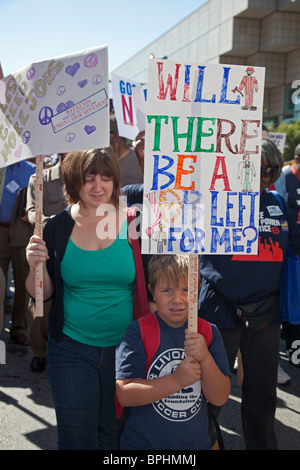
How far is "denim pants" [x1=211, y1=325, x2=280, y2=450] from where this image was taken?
2.54 meters

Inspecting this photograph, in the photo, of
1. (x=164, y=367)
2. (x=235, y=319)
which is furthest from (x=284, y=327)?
(x=164, y=367)

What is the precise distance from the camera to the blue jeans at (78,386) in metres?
2.04

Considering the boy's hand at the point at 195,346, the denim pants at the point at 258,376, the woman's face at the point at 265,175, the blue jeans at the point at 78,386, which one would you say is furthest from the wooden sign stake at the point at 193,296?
the woman's face at the point at 265,175

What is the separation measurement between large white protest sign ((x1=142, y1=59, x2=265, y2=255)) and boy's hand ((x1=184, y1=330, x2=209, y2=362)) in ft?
1.09

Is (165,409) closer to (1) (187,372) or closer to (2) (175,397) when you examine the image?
(2) (175,397)

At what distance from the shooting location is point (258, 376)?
2.57 m

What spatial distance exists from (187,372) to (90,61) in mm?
1321

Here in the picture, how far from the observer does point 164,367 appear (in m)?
1.88

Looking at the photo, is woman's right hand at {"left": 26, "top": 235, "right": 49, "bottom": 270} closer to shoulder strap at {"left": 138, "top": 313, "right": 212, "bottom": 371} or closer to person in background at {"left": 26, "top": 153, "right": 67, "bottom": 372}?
shoulder strap at {"left": 138, "top": 313, "right": 212, "bottom": 371}

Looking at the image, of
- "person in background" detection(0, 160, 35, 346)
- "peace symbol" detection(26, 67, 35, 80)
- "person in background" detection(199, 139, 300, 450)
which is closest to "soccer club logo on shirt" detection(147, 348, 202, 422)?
"person in background" detection(199, 139, 300, 450)
